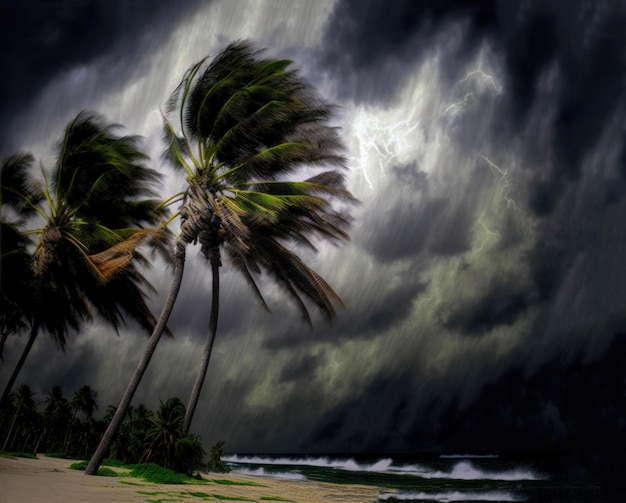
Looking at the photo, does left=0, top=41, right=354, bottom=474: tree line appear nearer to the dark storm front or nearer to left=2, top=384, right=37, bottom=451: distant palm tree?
the dark storm front

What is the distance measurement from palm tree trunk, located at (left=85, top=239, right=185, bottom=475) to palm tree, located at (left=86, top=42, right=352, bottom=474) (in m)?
0.04

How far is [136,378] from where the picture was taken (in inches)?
492

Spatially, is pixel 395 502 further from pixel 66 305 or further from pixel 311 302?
pixel 66 305

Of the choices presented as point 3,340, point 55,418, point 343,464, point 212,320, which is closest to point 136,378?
point 212,320

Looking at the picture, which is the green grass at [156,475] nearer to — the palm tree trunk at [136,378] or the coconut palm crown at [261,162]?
the palm tree trunk at [136,378]

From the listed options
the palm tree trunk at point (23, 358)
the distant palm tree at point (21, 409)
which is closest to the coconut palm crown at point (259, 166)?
the palm tree trunk at point (23, 358)

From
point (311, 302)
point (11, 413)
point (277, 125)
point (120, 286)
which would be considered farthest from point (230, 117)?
point (11, 413)

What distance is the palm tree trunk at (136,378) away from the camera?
472 inches

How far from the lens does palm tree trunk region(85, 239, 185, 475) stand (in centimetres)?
1199

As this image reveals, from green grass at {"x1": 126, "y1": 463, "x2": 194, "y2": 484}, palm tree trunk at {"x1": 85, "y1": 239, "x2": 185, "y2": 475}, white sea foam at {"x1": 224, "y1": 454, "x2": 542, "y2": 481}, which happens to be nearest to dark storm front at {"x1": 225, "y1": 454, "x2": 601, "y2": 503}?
white sea foam at {"x1": 224, "y1": 454, "x2": 542, "y2": 481}

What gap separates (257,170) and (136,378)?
6077 mm

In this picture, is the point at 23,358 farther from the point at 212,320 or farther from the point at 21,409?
the point at 21,409

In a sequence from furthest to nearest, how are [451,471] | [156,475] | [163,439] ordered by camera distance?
[451,471] < [163,439] < [156,475]

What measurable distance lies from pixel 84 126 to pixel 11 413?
36584 millimetres
